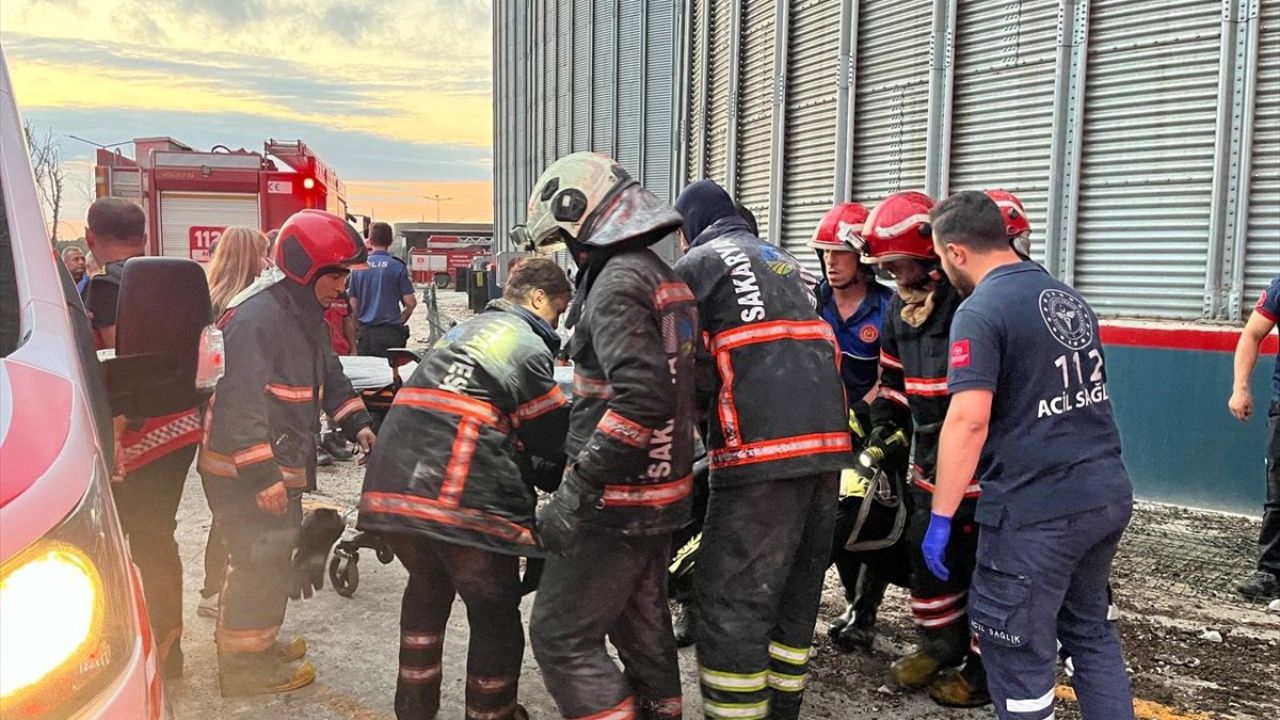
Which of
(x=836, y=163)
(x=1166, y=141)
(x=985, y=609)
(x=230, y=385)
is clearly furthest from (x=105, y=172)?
(x=985, y=609)

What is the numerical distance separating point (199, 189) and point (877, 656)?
12338 mm

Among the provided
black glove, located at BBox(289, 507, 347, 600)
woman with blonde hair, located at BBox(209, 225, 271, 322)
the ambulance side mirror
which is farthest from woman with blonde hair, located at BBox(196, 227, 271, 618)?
the ambulance side mirror

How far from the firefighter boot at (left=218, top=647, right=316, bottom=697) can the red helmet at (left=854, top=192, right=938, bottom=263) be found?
298 cm

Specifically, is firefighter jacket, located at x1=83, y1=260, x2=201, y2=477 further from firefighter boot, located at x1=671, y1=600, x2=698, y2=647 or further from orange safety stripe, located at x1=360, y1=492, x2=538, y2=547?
firefighter boot, located at x1=671, y1=600, x2=698, y2=647

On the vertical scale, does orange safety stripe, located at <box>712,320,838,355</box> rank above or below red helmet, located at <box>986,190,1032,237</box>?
below

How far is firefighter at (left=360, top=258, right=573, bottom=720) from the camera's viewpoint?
338 cm

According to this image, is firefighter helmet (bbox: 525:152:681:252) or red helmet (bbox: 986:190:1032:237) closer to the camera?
firefighter helmet (bbox: 525:152:681:252)

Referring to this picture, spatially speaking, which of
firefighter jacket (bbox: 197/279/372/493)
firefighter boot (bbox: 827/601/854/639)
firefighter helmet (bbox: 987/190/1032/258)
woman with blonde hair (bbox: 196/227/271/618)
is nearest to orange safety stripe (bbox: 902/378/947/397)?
firefighter helmet (bbox: 987/190/1032/258)

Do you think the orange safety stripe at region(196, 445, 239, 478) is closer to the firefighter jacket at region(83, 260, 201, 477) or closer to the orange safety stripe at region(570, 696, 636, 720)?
the firefighter jacket at region(83, 260, 201, 477)

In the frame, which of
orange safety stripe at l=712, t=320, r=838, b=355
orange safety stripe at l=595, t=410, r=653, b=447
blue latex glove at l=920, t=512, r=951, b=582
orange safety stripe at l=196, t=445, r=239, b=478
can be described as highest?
orange safety stripe at l=712, t=320, r=838, b=355

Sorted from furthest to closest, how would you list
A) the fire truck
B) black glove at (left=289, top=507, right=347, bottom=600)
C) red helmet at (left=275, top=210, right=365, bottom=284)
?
1. the fire truck
2. black glove at (left=289, top=507, right=347, bottom=600)
3. red helmet at (left=275, top=210, right=365, bottom=284)

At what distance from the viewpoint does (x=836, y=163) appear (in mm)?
10352

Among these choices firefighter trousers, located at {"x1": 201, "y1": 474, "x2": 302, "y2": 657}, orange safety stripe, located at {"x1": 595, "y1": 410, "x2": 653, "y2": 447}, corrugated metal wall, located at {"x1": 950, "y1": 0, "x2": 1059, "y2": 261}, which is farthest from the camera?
corrugated metal wall, located at {"x1": 950, "y1": 0, "x2": 1059, "y2": 261}

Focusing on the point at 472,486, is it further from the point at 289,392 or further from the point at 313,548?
the point at 313,548
